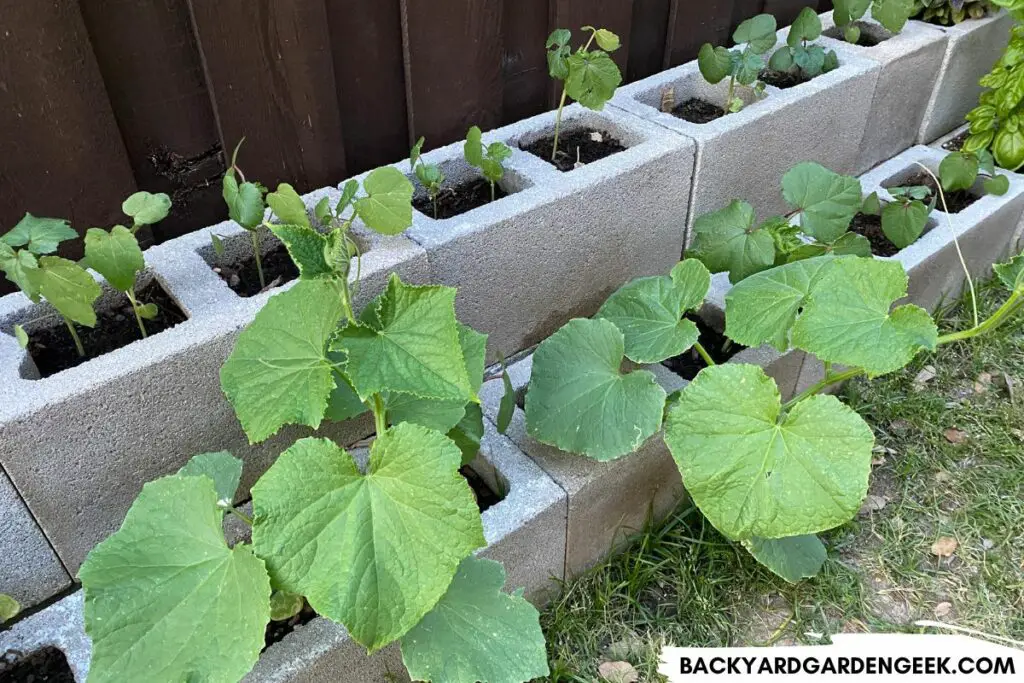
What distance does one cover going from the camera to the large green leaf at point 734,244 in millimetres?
1849

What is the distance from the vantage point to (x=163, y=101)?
1615 millimetres

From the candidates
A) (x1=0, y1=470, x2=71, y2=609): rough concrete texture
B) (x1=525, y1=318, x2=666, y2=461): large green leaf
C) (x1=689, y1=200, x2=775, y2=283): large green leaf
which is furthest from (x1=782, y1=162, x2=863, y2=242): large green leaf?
(x1=0, y1=470, x2=71, y2=609): rough concrete texture

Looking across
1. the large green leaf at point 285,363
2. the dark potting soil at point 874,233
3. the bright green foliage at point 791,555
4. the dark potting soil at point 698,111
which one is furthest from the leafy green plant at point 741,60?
the large green leaf at point 285,363

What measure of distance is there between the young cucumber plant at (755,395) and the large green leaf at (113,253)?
73 cm

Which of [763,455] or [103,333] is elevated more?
[103,333]

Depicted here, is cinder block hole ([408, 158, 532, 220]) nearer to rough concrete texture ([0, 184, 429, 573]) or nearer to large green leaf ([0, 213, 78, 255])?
rough concrete texture ([0, 184, 429, 573])

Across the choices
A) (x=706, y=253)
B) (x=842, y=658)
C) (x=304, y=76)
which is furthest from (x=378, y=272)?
(x=842, y=658)

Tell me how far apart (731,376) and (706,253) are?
0.49 meters

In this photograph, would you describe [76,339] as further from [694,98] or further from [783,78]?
[783,78]

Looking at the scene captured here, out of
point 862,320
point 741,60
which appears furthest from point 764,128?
point 862,320

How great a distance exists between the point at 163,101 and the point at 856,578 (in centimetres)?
174

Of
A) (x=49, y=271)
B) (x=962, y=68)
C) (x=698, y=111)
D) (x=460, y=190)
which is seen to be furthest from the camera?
(x=962, y=68)

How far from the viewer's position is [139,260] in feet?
4.38

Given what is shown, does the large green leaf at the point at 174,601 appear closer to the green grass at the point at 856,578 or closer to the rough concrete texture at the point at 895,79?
the green grass at the point at 856,578
